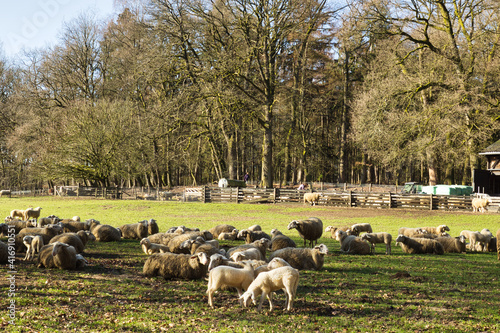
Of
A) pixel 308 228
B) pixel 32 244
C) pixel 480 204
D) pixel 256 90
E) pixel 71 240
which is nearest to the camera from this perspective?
pixel 32 244

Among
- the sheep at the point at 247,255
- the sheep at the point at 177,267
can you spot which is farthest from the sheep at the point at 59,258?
the sheep at the point at 247,255

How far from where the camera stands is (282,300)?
810 cm

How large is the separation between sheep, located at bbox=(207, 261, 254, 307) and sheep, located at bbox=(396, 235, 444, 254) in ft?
24.9

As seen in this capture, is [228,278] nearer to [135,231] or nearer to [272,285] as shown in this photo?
[272,285]

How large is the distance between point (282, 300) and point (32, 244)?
674cm

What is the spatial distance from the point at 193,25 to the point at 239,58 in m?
4.69

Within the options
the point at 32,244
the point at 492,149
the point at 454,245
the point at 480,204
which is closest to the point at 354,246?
the point at 454,245

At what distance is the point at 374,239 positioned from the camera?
14.1 m

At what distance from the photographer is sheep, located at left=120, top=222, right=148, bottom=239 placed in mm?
16703

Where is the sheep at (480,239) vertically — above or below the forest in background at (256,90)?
below

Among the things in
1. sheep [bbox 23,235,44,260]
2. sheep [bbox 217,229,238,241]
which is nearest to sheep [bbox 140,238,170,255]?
sheep [bbox 23,235,44,260]

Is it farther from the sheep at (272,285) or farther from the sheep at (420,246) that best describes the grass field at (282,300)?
the sheep at (420,246)

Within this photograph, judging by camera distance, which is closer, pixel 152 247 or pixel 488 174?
pixel 152 247

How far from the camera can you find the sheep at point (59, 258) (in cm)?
1008
